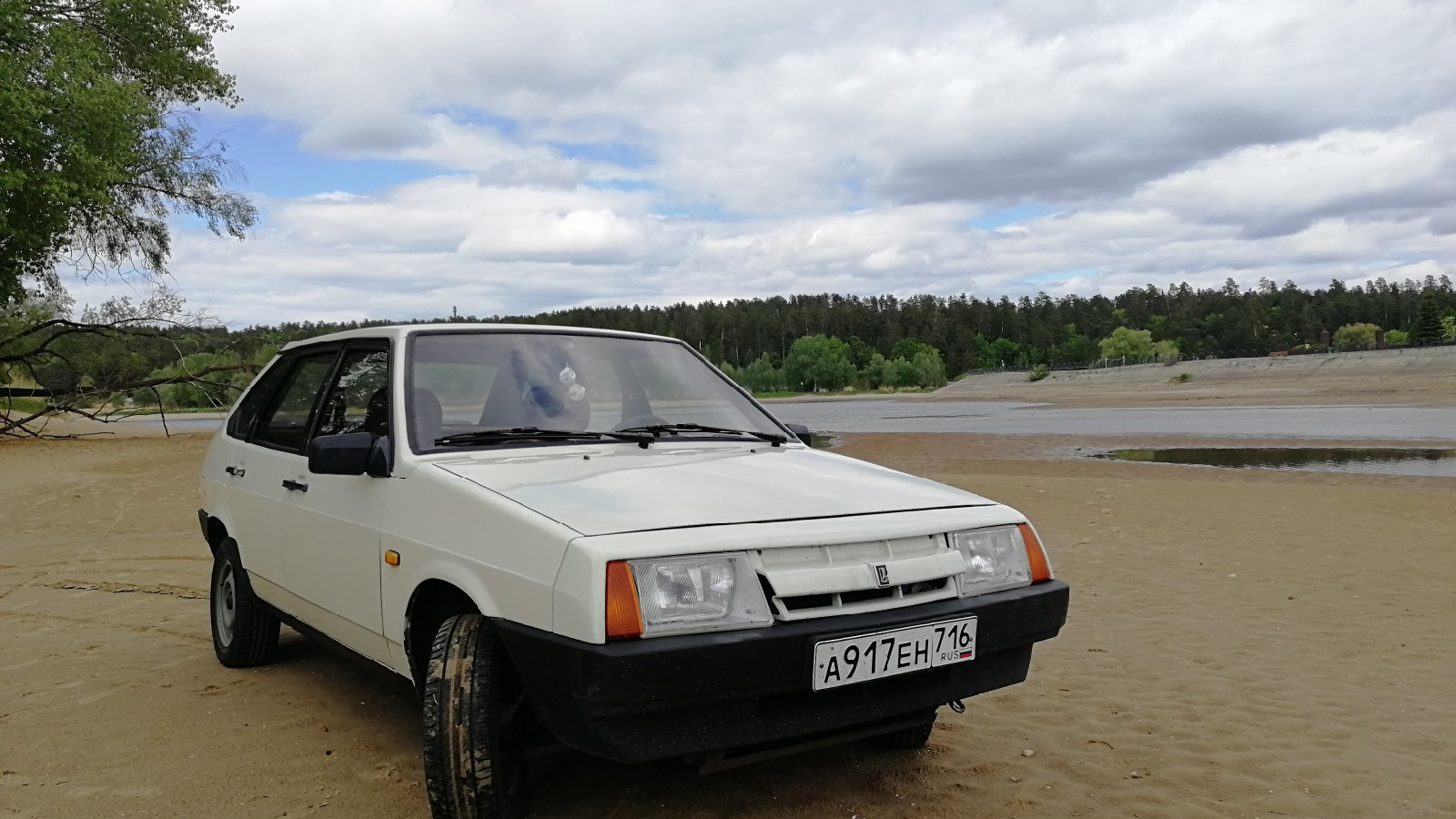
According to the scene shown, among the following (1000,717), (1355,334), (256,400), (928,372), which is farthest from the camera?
(928,372)

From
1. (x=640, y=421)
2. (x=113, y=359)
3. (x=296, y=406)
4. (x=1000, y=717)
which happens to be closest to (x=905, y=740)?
(x=1000, y=717)

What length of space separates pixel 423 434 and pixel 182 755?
5.35ft

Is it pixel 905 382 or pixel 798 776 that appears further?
pixel 905 382

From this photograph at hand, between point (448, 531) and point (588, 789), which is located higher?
point (448, 531)

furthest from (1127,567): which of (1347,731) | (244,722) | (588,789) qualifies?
(244,722)

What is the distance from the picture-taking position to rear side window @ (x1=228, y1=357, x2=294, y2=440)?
487 cm

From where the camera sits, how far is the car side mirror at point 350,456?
130 inches

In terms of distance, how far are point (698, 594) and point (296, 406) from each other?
2688 mm

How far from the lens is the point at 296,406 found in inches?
176

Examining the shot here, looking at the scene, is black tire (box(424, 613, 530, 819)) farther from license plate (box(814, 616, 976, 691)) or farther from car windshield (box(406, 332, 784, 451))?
→ license plate (box(814, 616, 976, 691))

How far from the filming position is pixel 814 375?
121 m

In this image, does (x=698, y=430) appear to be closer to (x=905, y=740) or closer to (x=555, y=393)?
(x=555, y=393)

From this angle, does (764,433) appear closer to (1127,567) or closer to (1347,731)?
(1347,731)

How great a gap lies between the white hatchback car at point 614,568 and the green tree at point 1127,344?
137m
